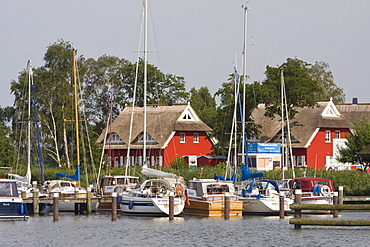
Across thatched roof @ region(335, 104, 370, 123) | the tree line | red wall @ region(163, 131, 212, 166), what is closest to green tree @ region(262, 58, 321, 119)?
the tree line

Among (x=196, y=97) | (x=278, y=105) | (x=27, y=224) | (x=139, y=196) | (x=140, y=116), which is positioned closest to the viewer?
(x=27, y=224)

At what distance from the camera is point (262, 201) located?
51.6m

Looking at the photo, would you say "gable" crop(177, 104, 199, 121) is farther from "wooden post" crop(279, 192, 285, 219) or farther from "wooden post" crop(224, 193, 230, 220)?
"wooden post" crop(224, 193, 230, 220)

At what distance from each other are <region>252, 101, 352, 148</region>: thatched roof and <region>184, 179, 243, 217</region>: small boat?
43013 millimetres

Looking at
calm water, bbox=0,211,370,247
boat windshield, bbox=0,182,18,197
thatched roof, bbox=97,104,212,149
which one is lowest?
calm water, bbox=0,211,370,247

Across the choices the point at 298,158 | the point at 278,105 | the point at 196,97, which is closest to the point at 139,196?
the point at 278,105

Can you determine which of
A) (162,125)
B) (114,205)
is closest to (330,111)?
(162,125)

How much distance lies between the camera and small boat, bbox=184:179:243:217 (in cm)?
5053

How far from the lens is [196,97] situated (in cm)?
15312

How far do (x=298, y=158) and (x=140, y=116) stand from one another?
22.6 meters

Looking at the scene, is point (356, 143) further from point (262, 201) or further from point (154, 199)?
point (154, 199)

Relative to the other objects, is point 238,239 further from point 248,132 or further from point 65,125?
point 65,125

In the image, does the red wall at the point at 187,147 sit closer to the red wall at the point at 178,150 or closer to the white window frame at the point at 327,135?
the red wall at the point at 178,150

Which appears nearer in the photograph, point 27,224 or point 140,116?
point 27,224
